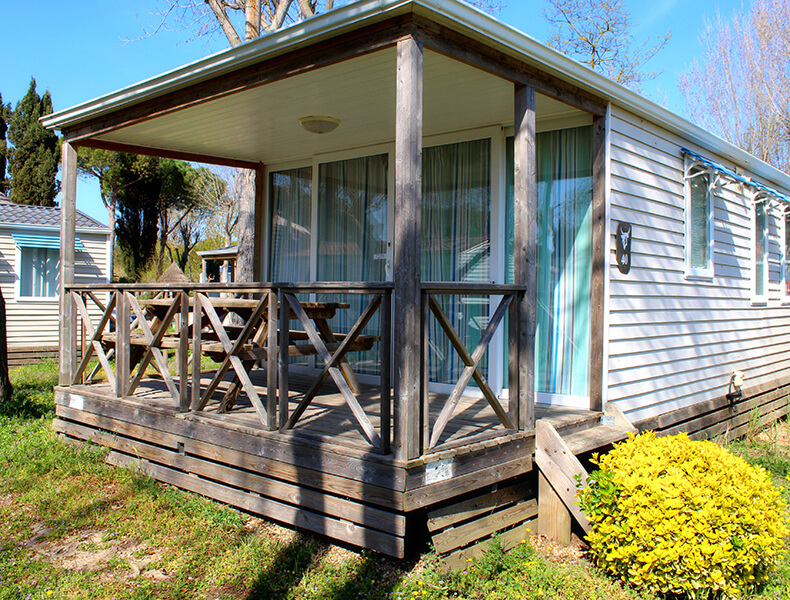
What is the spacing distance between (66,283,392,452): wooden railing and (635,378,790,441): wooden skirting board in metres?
2.56

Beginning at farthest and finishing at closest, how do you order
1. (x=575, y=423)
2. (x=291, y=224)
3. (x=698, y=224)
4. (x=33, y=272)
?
(x=33, y=272) → (x=291, y=224) → (x=698, y=224) → (x=575, y=423)

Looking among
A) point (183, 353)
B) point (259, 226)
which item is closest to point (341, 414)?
point (183, 353)

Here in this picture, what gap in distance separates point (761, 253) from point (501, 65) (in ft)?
17.1

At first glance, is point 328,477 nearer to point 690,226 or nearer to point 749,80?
point 690,226

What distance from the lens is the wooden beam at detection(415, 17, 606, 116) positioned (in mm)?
3254

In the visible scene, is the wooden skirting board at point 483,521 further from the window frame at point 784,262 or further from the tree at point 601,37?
the tree at point 601,37

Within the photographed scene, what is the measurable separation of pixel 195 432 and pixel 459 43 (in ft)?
9.80

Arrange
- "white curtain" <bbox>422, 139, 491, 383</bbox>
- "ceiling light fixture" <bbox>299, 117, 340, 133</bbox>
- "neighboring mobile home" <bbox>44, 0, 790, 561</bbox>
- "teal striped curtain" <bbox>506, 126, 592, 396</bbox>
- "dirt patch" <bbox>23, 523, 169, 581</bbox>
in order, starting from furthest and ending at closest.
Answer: "white curtain" <bbox>422, 139, 491, 383</bbox>
"ceiling light fixture" <bbox>299, 117, 340, 133</bbox>
"teal striped curtain" <bbox>506, 126, 592, 396</bbox>
"dirt patch" <bbox>23, 523, 169, 581</bbox>
"neighboring mobile home" <bbox>44, 0, 790, 561</bbox>

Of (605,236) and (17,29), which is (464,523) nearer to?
(605,236)

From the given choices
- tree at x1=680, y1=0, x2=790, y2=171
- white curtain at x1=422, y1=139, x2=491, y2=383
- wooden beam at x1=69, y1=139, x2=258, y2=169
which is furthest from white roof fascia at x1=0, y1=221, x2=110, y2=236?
tree at x1=680, y1=0, x2=790, y2=171

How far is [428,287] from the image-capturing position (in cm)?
325

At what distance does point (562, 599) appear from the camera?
10.4 ft

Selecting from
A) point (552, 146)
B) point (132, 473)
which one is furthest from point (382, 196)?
→ point (132, 473)

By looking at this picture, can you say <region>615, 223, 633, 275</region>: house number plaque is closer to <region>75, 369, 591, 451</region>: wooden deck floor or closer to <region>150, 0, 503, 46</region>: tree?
<region>75, 369, 591, 451</region>: wooden deck floor
